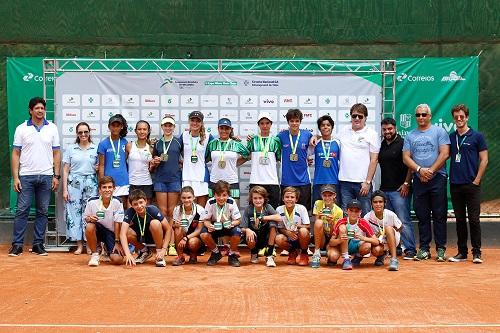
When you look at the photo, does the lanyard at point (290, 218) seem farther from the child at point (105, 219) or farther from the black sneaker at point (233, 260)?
the child at point (105, 219)

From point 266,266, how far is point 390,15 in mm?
4735

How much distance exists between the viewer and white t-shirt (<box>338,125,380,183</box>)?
9.24 meters

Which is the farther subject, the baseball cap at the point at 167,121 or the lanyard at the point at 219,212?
the baseball cap at the point at 167,121

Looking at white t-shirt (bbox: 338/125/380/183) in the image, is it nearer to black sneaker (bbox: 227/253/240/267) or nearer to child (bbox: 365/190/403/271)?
child (bbox: 365/190/403/271)

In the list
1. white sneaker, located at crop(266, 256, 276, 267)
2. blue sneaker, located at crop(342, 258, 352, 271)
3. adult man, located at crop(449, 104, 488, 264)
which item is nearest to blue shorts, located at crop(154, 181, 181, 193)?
white sneaker, located at crop(266, 256, 276, 267)

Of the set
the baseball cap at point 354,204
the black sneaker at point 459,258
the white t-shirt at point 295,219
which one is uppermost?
the baseball cap at point 354,204

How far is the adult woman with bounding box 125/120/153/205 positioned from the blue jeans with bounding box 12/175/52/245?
1057mm

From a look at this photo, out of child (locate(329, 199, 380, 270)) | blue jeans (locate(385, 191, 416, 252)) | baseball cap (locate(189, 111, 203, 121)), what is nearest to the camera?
child (locate(329, 199, 380, 270))

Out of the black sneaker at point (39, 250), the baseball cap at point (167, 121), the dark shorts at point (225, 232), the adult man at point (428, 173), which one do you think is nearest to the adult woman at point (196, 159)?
the baseball cap at point (167, 121)

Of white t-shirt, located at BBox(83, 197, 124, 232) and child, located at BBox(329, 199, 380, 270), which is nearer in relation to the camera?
child, located at BBox(329, 199, 380, 270)

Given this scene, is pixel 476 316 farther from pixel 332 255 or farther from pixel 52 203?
pixel 52 203

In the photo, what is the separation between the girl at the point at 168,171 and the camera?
9.40 m

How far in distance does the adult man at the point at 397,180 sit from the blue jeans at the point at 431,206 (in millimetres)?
133

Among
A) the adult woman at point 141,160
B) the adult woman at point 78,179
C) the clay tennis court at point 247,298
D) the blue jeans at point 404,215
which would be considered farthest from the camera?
the adult woman at point 78,179
